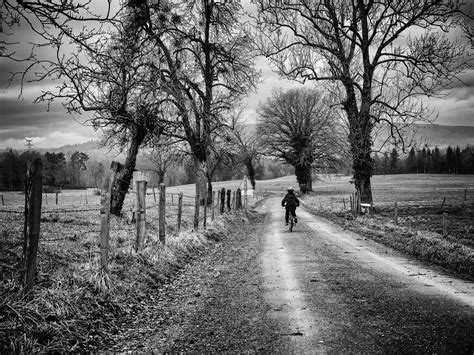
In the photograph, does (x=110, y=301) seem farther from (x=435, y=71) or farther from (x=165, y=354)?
(x=435, y=71)

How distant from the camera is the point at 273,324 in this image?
4695mm

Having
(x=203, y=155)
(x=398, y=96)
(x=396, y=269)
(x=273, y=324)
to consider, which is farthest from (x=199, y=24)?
(x=273, y=324)

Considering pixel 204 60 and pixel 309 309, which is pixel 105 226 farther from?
pixel 204 60

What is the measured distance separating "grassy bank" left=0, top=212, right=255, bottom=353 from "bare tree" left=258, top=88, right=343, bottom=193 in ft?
123

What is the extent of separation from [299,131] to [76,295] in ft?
138

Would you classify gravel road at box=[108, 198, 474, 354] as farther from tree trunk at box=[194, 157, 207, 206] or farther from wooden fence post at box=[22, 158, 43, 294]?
tree trunk at box=[194, 157, 207, 206]

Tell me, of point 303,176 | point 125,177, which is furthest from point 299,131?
point 125,177

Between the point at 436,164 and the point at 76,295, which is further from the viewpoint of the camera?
the point at 436,164

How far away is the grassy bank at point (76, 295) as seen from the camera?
385 centimetres

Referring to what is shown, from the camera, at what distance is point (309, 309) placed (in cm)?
528

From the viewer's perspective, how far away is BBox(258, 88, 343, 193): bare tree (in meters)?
44.5

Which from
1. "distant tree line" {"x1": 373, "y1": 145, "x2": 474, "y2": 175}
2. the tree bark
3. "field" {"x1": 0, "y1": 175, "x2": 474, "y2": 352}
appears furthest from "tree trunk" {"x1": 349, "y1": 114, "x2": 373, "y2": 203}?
"distant tree line" {"x1": 373, "y1": 145, "x2": 474, "y2": 175}

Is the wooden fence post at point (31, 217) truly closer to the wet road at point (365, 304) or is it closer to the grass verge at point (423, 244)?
the wet road at point (365, 304)

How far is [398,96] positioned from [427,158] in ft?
477
